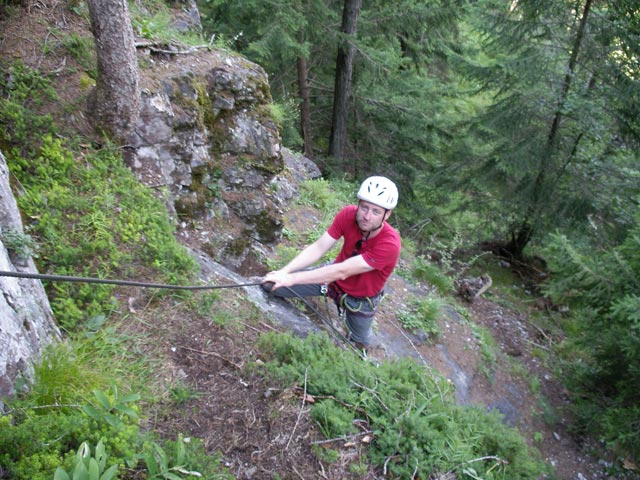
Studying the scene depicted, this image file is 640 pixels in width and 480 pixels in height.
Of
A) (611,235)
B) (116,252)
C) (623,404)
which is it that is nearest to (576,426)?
(623,404)

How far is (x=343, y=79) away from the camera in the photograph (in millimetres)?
12188

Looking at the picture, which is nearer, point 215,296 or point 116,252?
point 116,252

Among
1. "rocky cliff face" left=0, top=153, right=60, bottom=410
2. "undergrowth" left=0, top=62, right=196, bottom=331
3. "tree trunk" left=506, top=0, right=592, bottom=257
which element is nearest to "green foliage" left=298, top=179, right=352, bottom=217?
"undergrowth" left=0, top=62, right=196, bottom=331

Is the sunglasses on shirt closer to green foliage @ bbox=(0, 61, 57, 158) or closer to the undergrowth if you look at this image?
the undergrowth

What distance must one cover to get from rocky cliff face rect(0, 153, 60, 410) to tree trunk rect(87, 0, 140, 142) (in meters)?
1.58

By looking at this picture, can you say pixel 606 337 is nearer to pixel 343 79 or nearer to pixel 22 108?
pixel 22 108

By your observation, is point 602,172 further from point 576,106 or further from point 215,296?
point 215,296

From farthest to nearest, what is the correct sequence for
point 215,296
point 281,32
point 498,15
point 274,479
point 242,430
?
point 498,15 → point 281,32 → point 215,296 → point 242,430 → point 274,479

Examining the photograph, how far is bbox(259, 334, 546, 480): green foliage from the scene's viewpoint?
2.76 m

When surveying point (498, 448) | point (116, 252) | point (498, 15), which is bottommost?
point (498, 448)

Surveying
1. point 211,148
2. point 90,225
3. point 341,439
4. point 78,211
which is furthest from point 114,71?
point 341,439

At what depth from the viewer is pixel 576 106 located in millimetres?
8938

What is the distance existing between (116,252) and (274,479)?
2.29 m

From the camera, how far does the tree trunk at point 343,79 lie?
11.1 metres
